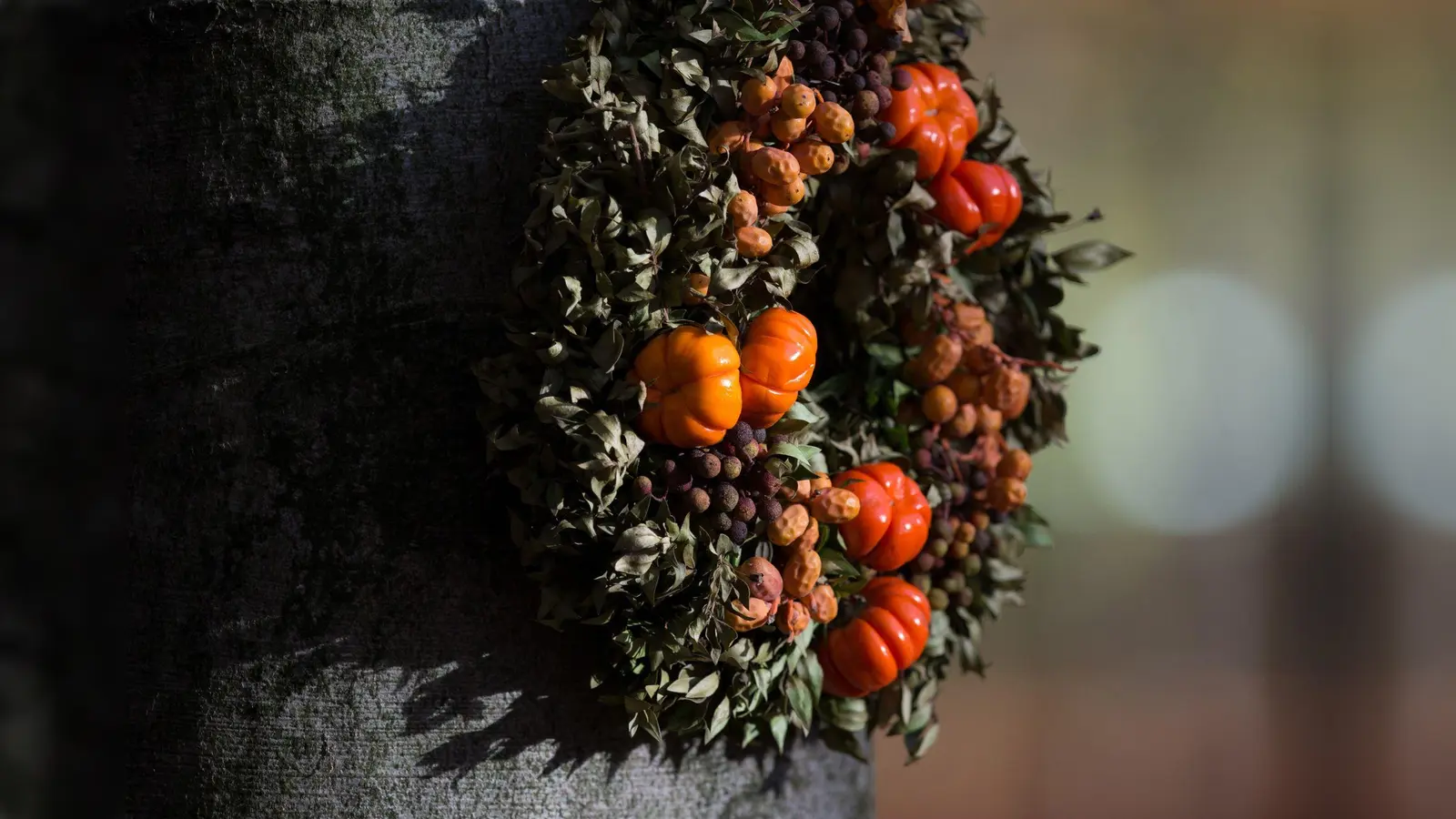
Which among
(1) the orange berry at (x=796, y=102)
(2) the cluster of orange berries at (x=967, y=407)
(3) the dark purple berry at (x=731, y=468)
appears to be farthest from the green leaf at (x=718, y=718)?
(1) the orange berry at (x=796, y=102)

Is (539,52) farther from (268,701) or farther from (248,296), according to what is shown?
(268,701)

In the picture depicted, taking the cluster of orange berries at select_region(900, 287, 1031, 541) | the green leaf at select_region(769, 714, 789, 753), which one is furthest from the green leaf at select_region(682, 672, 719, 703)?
the cluster of orange berries at select_region(900, 287, 1031, 541)

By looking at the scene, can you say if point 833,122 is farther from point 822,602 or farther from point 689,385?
point 822,602

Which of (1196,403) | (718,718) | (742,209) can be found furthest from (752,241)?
(1196,403)

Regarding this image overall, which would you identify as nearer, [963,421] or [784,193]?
[784,193]

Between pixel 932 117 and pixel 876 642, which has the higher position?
pixel 932 117

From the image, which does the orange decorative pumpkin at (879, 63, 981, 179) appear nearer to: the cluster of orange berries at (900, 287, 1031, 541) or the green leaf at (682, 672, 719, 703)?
the cluster of orange berries at (900, 287, 1031, 541)
